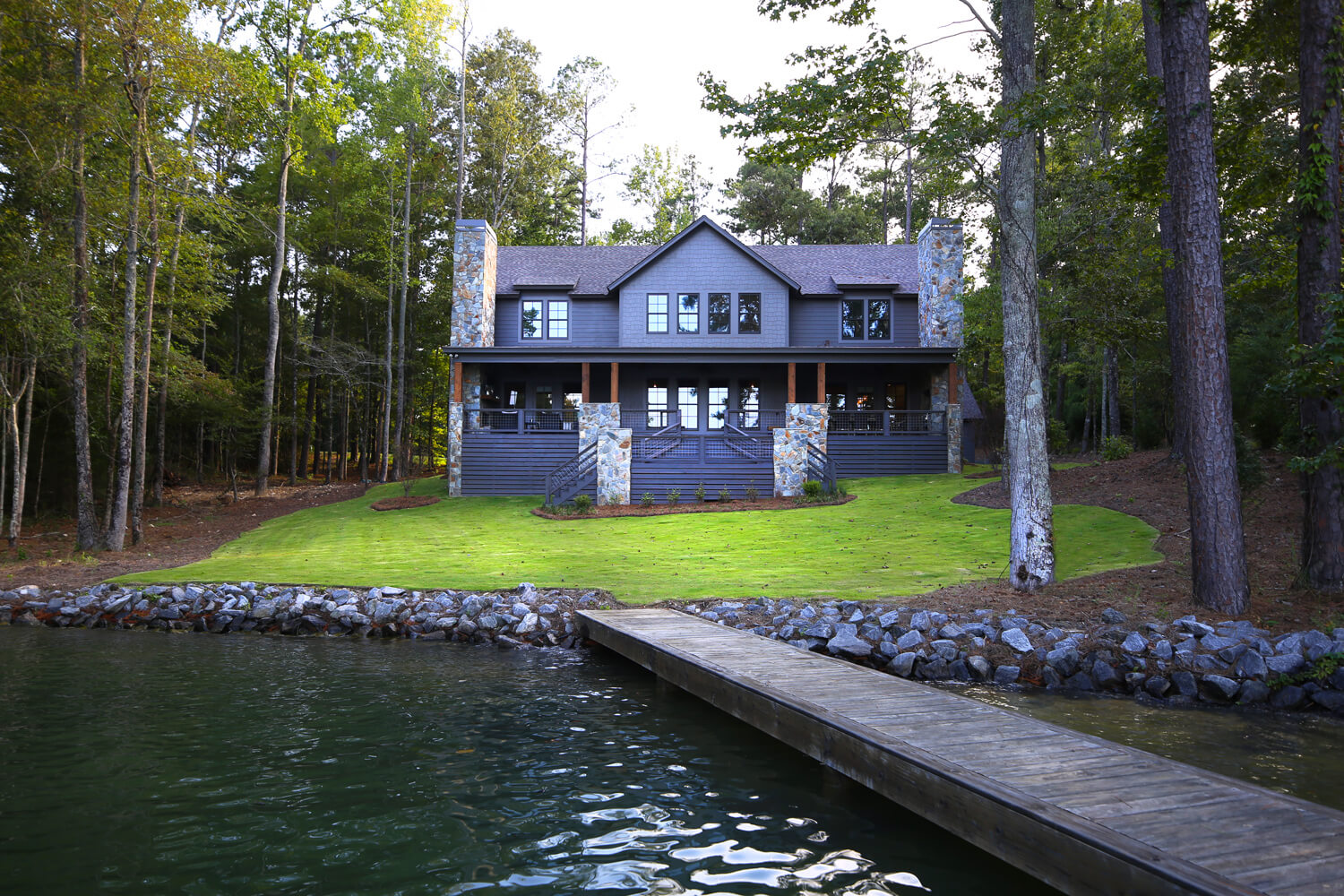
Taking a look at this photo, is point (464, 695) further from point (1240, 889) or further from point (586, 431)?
point (586, 431)

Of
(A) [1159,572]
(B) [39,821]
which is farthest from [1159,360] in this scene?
(B) [39,821]

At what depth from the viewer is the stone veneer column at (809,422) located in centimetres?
2283

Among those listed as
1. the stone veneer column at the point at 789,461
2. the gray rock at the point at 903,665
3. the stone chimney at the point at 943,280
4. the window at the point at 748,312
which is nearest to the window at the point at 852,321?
the stone chimney at the point at 943,280

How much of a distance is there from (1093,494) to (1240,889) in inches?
594

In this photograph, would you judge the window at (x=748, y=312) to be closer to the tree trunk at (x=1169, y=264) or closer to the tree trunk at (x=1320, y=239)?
the tree trunk at (x=1169, y=264)

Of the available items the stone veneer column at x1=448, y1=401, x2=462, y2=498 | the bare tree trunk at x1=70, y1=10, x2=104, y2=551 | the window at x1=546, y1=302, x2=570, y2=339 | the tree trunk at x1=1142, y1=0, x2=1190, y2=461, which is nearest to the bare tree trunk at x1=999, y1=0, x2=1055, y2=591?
the tree trunk at x1=1142, y1=0, x2=1190, y2=461

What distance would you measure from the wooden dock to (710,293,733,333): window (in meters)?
20.4

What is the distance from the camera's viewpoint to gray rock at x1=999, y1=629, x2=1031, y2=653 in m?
8.44

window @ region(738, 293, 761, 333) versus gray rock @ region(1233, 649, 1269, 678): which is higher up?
window @ region(738, 293, 761, 333)

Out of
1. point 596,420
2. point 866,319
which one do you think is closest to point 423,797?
point 596,420

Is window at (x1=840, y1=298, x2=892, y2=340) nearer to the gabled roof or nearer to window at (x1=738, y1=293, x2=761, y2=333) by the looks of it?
the gabled roof

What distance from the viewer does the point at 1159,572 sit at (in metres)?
10.7

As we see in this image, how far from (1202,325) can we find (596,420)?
15.6 m

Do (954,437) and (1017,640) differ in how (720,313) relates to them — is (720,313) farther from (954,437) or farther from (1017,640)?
(1017,640)
